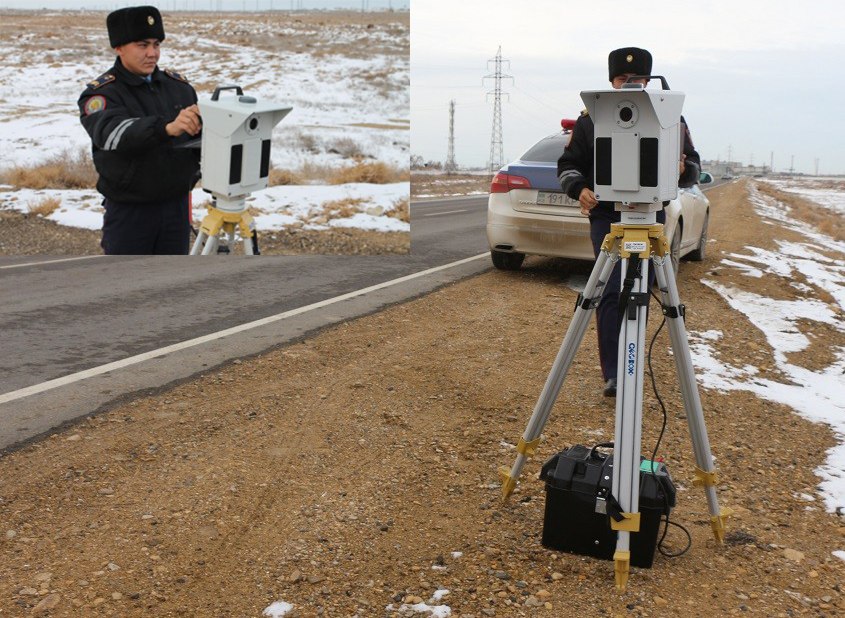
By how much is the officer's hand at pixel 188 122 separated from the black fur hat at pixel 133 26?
4.17 feet

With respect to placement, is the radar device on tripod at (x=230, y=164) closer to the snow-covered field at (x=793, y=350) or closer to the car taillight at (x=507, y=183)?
the car taillight at (x=507, y=183)

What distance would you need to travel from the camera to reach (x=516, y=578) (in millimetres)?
3270

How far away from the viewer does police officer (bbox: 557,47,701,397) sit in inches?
184

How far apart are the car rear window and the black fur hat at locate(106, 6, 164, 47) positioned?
150 inches

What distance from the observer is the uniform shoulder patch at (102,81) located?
7.92 metres

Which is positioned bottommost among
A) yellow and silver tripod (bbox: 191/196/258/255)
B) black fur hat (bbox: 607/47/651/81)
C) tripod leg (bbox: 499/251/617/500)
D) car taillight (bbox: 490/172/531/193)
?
tripod leg (bbox: 499/251/617/500)

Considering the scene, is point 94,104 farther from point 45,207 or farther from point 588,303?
point 588,303

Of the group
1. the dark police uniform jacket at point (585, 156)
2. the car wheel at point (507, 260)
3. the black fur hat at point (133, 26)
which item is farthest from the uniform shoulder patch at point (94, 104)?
the dark police uniform jacket at point (585, 156)

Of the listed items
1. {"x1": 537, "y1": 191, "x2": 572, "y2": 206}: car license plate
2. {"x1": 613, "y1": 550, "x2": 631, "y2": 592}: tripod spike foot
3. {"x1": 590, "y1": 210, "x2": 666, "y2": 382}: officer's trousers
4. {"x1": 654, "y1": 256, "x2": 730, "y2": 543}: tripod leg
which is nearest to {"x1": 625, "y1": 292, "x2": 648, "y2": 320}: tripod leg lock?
{"x1": 654, "y1": 256, "x2": 730, "y2": 543}: tripod leg

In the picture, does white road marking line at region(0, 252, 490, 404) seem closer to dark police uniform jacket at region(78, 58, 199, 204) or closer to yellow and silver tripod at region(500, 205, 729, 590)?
dark police uniform jacket at region(78, 58, 199, 204)

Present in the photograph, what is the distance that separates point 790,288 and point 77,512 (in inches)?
361

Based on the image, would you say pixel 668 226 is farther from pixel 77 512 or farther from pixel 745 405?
pixel 77 512

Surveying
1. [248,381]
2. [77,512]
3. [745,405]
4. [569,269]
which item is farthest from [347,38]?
[77,512]

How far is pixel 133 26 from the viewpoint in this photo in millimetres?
8641
